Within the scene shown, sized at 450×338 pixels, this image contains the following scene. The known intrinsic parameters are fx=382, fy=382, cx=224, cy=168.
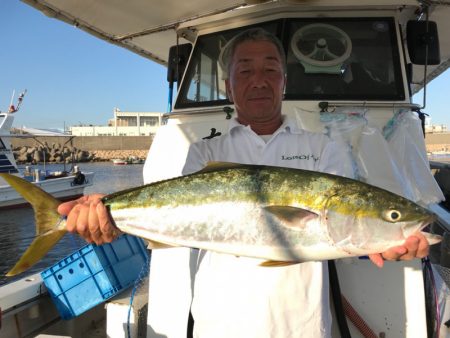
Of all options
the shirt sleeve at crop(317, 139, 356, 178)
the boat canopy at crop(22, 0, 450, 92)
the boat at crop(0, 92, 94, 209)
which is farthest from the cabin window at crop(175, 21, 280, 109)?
the boat at crop(0, 92, 94, 209)

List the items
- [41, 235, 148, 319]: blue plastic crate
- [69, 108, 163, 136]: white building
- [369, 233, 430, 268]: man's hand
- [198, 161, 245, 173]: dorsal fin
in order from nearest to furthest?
[369, 233, 430, 268]: man's hand, [198, 161, 245, 173]: dorsal fin, [41, 235, 148, 319]: blue plastic crate, [69, 108, 163, 136]: white building

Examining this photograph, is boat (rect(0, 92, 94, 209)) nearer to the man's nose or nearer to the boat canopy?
the boat canopy

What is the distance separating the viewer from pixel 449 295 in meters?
3.00

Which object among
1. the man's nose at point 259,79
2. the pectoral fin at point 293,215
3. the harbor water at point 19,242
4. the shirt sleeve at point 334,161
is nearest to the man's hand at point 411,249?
the pectoral fin at point 293,215

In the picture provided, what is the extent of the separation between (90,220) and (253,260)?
916mm

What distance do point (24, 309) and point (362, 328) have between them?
3328 millimetres

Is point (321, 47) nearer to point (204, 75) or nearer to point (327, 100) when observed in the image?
point (327, 100)

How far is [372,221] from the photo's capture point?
1784mm

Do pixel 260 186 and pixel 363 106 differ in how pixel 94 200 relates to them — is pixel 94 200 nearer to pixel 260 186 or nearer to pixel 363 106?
pixel 260 186

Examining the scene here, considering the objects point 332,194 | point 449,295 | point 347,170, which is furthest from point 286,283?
point 449,295

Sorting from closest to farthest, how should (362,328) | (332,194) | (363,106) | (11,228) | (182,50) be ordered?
(332,194), (362,328), (363,106), (182,50), (11,228)

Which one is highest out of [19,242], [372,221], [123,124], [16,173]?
[123,124]

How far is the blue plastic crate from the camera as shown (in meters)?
4.28

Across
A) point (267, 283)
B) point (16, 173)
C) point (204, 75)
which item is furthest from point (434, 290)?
point (16, 173)
